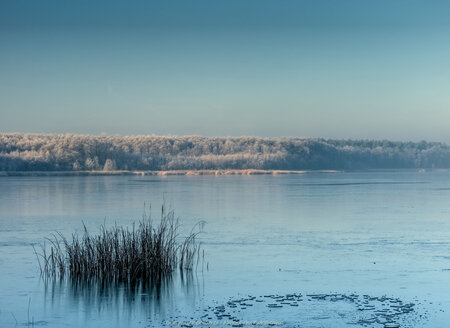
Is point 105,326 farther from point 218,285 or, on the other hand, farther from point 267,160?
point 267,160

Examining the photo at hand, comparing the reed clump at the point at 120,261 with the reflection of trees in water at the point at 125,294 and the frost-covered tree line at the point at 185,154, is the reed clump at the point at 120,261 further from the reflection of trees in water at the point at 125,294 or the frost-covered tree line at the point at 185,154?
the frost-covered tree line at the point at 185,154

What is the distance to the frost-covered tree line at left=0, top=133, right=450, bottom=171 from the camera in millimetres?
81938

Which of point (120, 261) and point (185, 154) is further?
point (185, 154)

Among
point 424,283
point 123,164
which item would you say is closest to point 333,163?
point 123,164

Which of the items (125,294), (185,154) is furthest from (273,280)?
(185,154)

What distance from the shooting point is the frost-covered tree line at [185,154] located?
81938 millimetres

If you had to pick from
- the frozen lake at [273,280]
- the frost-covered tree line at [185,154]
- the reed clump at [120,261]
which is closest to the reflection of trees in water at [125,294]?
the frozen lake at [273,280]

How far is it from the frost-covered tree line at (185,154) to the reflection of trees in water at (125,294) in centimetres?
6985

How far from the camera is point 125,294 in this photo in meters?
9.64

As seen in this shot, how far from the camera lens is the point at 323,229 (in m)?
17.3

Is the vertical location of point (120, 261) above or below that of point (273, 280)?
above

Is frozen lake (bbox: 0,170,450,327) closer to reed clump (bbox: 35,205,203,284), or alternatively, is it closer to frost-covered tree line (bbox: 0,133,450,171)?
reed clump (bbox: 35,205,203,284)

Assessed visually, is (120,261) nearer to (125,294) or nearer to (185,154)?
(125,294)

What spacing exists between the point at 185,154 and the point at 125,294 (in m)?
93.3
